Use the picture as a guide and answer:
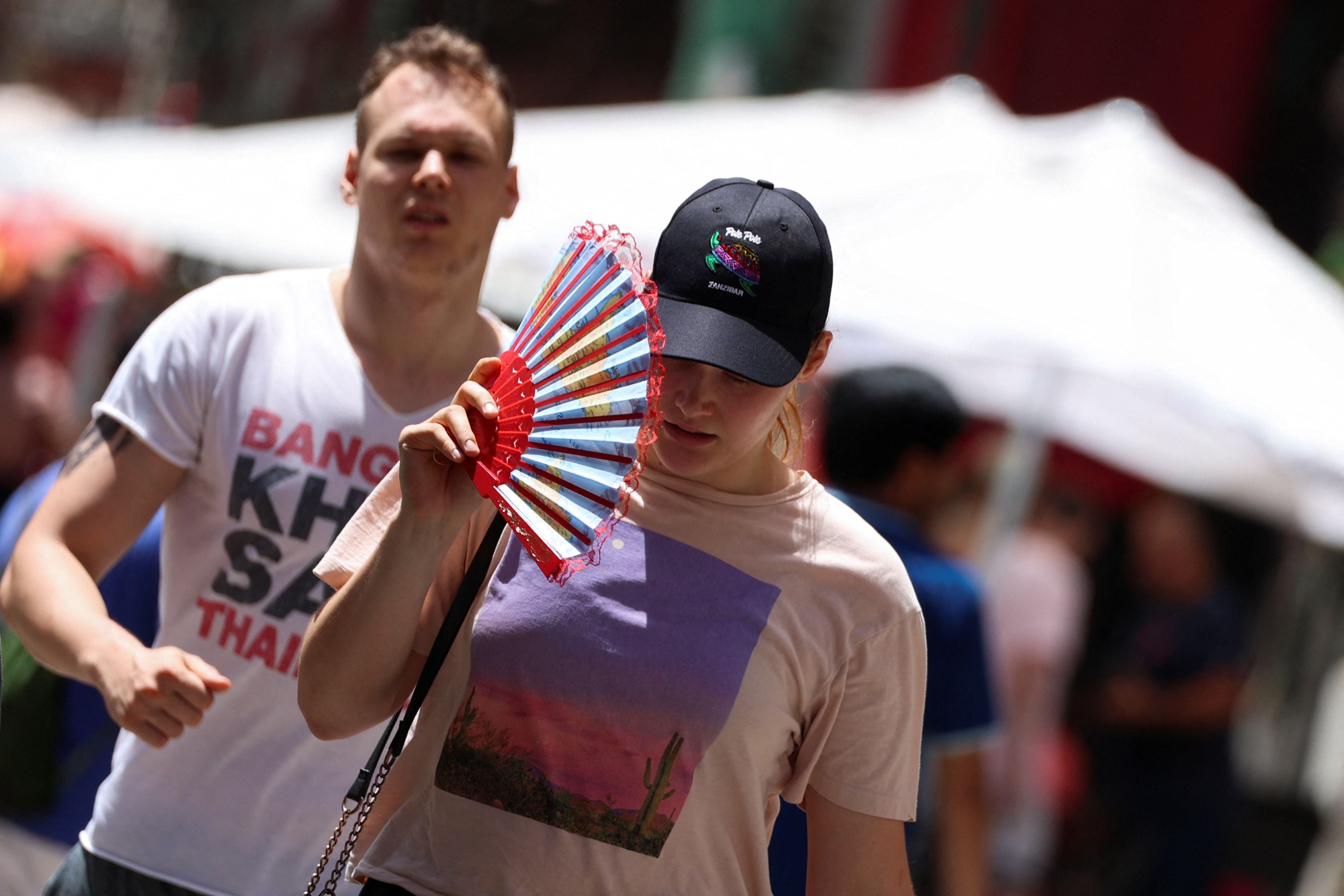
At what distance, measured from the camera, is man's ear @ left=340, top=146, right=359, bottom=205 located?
2.75m

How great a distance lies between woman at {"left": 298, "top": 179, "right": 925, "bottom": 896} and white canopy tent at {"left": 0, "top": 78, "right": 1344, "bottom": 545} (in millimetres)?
3329

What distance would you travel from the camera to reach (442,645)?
6.17 feet

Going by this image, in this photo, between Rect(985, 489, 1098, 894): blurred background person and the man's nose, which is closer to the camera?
the man's nose

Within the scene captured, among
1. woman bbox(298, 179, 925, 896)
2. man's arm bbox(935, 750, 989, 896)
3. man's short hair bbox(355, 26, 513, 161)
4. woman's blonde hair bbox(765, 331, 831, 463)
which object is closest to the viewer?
woman bbox(298, 179, 925, 896)

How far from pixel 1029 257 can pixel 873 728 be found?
375 cm

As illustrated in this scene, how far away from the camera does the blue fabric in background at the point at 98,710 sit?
3232 millimetres

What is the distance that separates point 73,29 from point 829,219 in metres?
18.9

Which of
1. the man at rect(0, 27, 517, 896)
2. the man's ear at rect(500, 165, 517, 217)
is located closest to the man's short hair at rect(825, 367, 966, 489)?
the man's ear at rect(500, 165, 517, 217)

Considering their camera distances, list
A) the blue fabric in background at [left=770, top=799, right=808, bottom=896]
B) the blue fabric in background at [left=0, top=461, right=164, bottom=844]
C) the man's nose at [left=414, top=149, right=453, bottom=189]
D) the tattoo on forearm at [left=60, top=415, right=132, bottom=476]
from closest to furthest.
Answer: the tattoo on forearm at [left=60, top=415, right=132, bottom=476], the man's nose at [left=414, top=149, right=453, bottom=189], the blue fabric in background at [left=770, top=799, right=808, bottom=896], the blue fabric in background at [left=0, top=461, right=164, bottom=844]

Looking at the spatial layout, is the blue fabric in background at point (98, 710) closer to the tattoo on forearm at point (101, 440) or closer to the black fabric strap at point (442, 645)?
the tattoo on forearm at point (101, 440)

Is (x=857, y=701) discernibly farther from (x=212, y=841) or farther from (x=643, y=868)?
(x=212, y=841)

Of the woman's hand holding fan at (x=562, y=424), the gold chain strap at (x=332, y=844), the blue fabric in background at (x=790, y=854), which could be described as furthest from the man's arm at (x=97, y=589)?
the blue fabric in background at (x=790, y=854)

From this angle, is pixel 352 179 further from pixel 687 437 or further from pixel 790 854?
pixel 790 854

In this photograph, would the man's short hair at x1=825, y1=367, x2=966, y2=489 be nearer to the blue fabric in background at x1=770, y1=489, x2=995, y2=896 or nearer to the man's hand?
the blue fabric in background at x1=770, y1=489, x2=995, y2=896
